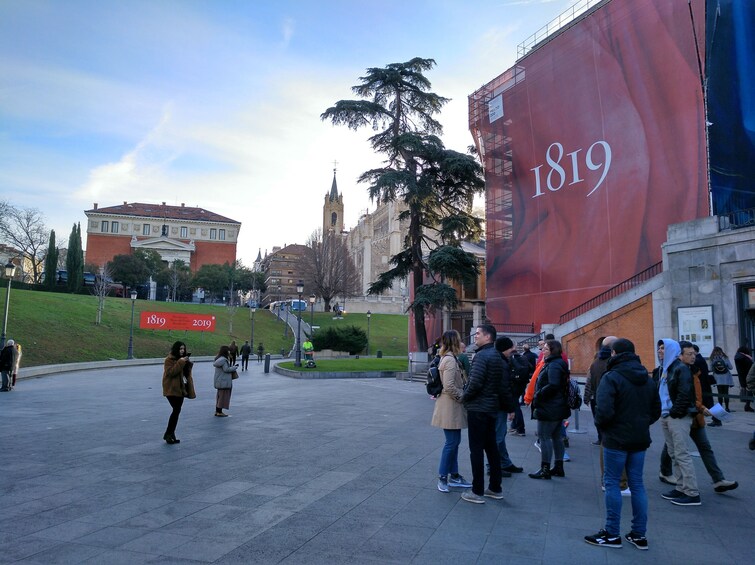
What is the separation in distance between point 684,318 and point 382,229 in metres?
89.0

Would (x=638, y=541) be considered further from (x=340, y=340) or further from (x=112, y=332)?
(x=112, y=332)

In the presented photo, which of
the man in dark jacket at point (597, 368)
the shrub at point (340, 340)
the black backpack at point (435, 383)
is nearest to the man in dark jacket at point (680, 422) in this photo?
the man in dark jacket at point (597, 368)

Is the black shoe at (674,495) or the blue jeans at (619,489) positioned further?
the black shoe at (674,495)

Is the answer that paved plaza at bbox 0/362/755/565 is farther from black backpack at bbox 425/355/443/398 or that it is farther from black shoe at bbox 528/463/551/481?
black backpack at bbox 425/355/443/398

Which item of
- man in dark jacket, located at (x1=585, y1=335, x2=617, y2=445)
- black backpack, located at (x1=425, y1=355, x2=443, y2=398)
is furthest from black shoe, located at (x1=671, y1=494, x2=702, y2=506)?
black backpack, located at (x1=425, y1=355, x2=443, y2=398)

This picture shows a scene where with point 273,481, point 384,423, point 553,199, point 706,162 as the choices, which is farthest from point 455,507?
point 553,199

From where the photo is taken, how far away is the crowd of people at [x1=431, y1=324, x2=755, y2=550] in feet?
15.1

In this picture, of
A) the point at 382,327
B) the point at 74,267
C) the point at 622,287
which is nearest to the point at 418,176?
the point at 622,287

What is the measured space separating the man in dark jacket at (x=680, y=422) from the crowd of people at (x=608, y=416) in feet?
0.03

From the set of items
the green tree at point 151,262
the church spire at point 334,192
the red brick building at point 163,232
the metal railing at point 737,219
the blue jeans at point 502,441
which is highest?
the church spire at point 334,192

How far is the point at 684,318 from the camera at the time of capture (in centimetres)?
1563

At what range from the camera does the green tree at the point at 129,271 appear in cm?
6944

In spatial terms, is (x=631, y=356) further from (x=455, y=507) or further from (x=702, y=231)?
(x=702, y=231)

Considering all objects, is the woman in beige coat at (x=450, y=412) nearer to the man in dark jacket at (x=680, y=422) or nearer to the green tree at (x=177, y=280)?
the man in dark jacket at (x=680, y=422)
